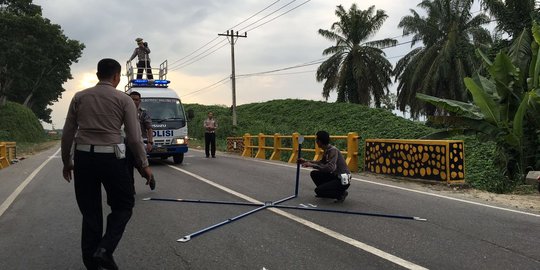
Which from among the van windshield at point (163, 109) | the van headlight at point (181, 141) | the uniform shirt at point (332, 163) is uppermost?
the van windshield at point (163, 109)

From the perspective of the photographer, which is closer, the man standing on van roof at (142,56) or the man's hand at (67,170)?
the man's hand at (67,170)

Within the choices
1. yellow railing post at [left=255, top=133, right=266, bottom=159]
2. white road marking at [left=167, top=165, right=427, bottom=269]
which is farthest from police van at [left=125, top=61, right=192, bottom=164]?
white road marking at [left=167, top=165, right=427, bottom=269]

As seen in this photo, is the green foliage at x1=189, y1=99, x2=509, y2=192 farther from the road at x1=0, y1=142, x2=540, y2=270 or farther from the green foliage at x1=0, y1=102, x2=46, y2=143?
the green foliage at x1=0, y1=102, x2=46, y2=143

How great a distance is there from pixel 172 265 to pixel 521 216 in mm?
5459

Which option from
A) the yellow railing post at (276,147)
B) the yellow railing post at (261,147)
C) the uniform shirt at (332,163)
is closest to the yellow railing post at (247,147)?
the yellow railing post at (261,147)

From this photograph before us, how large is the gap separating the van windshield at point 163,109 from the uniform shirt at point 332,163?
8.18 m

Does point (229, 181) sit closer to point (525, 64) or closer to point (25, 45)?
point (525, 64)

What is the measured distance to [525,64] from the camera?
13695 millimetres

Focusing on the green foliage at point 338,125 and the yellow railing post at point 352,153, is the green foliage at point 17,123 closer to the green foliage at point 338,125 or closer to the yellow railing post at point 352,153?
the green foliage at point 338,125

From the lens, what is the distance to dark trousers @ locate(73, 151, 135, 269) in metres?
4.14

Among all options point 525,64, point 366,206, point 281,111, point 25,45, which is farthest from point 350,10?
point 366,206

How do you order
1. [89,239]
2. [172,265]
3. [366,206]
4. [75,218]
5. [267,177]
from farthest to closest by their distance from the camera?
[267,177], [366,206], [75,218], [172,265], [89,239]

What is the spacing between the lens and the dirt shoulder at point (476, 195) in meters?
8.36

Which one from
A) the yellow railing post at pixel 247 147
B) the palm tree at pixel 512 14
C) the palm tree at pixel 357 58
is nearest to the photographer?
the palm tree at pixel 512 14
